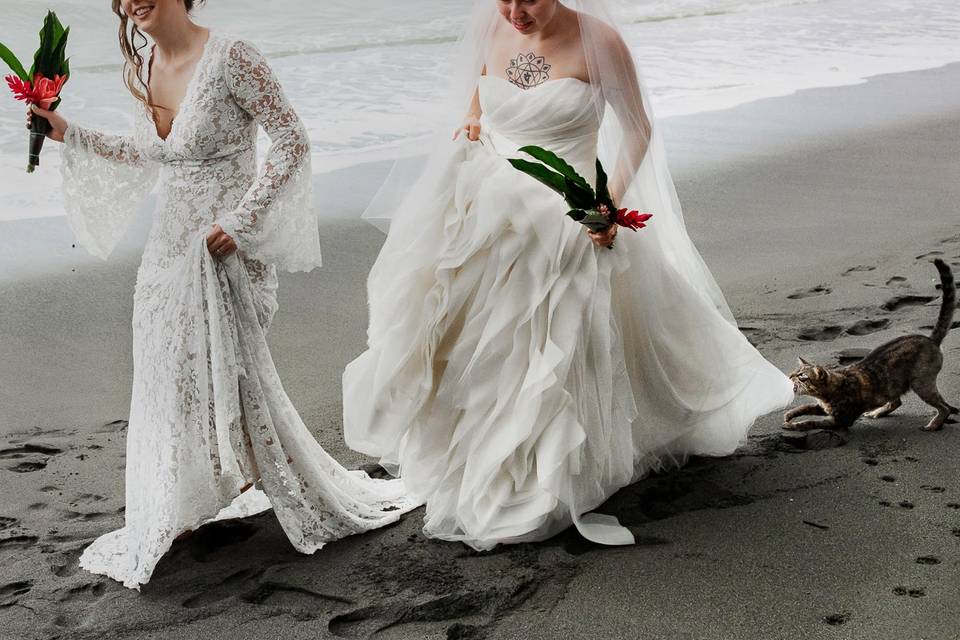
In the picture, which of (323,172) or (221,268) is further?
(323,172)

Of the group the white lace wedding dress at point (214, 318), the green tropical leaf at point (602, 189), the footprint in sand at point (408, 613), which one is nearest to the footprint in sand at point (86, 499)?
the white lace wedding dress at point (214, 318)

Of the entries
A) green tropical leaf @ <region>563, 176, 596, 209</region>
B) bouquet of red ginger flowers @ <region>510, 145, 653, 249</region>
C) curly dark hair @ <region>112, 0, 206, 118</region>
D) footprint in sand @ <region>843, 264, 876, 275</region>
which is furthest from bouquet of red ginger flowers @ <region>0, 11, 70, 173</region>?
footprint in sand @ <region>843, 264, 876, 275</region>

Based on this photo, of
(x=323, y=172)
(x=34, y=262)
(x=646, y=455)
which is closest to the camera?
(x=646, y=455)

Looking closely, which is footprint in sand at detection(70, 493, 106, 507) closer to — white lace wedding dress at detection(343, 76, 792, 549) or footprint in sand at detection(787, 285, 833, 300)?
white lace wedding dress at detection(343, 76, 792, 549)

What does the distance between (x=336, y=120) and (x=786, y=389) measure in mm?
7477

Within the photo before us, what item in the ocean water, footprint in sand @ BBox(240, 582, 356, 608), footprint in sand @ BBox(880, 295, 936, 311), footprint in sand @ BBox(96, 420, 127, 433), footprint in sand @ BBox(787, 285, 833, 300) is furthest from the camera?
the ocean water

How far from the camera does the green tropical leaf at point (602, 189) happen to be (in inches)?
160

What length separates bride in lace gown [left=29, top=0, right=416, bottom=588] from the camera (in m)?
3.95

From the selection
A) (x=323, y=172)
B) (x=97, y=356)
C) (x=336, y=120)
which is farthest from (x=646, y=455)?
(x=336, y=120)

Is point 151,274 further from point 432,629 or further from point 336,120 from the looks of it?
point 336,120

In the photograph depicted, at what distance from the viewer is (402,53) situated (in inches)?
624

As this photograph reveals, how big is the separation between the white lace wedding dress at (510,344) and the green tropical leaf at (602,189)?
→ 0.19 meters

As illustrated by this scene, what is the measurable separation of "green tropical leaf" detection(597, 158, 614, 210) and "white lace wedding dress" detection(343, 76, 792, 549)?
19 centimetres

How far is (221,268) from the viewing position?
4.05 meters
